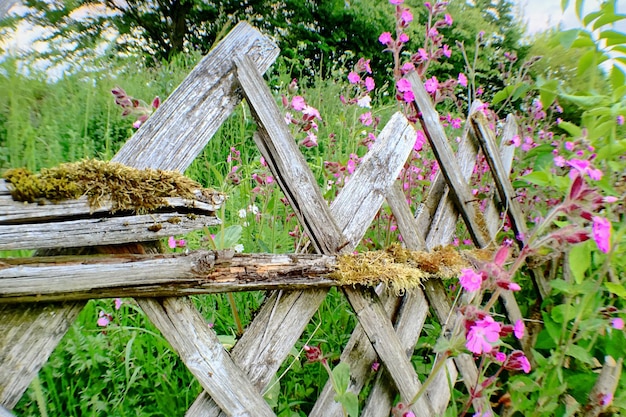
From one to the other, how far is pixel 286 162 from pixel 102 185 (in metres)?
0.42

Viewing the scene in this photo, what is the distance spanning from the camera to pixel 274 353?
99 cm

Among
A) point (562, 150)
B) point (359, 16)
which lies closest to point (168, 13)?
point (359, 16)

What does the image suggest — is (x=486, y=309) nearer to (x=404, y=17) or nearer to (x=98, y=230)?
(x=98, y=230)

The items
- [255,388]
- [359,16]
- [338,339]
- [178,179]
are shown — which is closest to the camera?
[178,179]

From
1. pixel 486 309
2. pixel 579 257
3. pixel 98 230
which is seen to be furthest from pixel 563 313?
pixel 98 230

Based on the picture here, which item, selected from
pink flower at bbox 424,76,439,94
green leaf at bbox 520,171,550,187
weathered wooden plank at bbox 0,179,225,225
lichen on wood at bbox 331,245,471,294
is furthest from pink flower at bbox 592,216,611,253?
weathered wooden plank at bbox 0,179,225,225

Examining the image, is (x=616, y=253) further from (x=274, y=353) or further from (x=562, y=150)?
(x=274, y=353)

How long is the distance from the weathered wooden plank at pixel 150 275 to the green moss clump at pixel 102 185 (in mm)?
105

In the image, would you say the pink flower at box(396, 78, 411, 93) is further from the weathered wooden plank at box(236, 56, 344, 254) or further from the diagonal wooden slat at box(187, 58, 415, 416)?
the weathered wooden plank at box(236, 56, 344, 254)

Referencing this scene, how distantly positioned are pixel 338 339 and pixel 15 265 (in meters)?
1.15

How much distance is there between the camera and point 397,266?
115 cm

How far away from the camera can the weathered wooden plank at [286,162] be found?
0.93 meters

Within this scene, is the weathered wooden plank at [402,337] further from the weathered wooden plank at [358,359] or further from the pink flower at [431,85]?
the pink flower at [431,85]

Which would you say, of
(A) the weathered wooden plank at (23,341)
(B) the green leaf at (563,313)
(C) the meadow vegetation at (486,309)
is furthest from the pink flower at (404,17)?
(A) the weathered wooden plank at (23,341)
